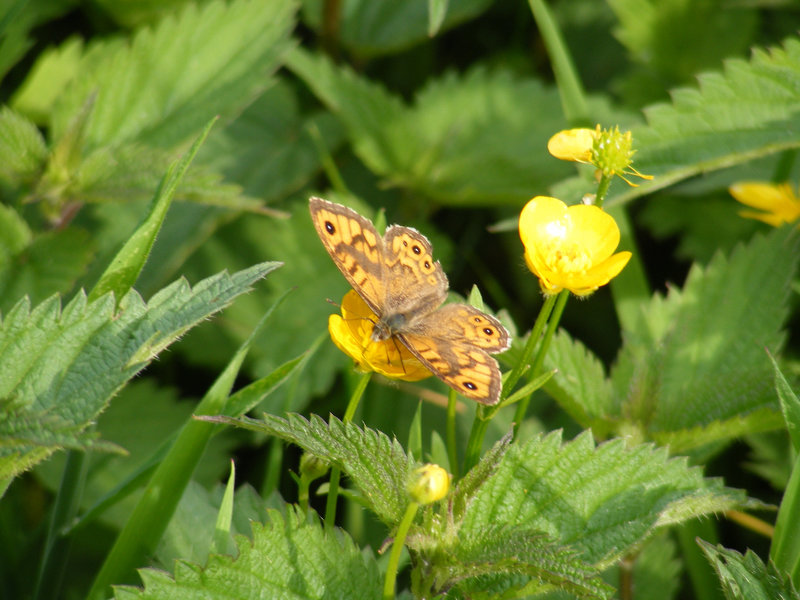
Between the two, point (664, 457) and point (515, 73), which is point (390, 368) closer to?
point (664, 457)

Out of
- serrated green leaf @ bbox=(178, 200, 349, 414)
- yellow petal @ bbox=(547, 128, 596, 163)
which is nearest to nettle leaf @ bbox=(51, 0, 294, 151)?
serrated green leaf @ bbox=(178, 200, 349, 414)

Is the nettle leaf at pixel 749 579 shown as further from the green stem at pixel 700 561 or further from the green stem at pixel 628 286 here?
the green stem at pixel 628 286

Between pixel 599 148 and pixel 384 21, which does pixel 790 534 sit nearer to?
→ pixel 599 148

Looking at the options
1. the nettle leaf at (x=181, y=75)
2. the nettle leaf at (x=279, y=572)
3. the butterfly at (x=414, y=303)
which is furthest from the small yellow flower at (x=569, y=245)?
the nettle leaf at (x=181, y=75)

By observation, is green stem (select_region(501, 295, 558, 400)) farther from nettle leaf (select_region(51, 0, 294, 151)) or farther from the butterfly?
nettle leaf (select_region(51, 0, 294, 151))

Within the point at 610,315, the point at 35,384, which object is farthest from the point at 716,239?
the point at 35,384
